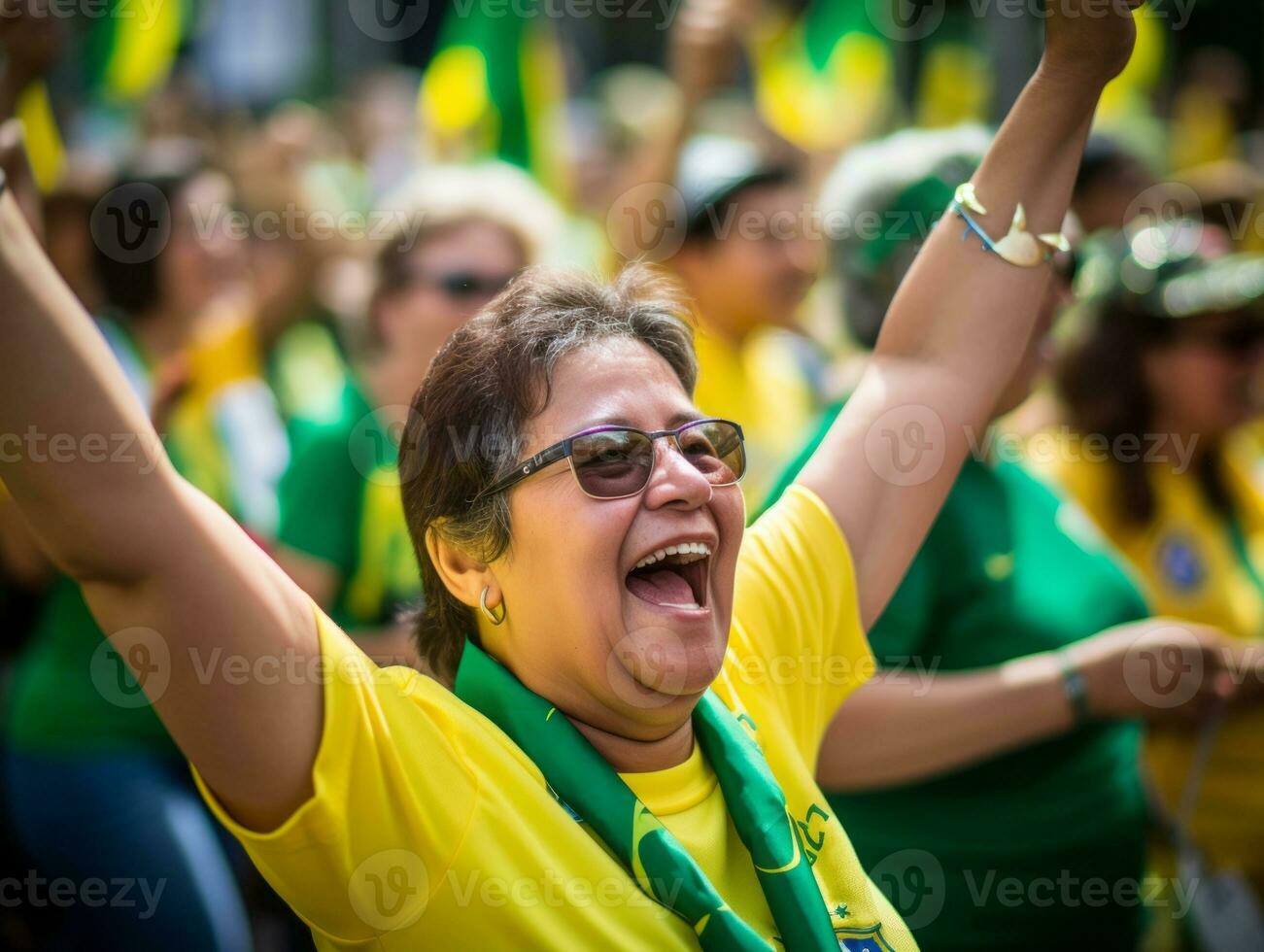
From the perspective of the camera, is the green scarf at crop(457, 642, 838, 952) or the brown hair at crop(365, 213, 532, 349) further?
the brown hair at crop(365, 213, 532, 349)

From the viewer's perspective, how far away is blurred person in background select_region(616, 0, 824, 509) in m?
4.30

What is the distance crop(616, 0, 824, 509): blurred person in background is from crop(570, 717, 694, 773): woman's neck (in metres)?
2.30

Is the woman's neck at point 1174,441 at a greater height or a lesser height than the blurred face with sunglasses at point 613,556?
lesser

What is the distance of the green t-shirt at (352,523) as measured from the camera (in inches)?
125

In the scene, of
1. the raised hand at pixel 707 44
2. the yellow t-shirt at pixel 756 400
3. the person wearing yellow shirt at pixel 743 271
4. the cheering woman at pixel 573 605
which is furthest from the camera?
the raised hand at pixel 707 44

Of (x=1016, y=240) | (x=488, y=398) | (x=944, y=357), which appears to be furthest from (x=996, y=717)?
(x=488, y=398)

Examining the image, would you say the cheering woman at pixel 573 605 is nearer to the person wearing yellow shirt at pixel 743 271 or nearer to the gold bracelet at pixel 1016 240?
the gold bracelet at pixel 1016 240

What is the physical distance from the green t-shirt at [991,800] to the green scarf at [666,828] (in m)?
0.91

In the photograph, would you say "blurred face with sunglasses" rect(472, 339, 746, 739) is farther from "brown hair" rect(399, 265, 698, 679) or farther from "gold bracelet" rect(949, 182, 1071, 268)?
"gold bracelet" rect(949, 182, 1071, 268)

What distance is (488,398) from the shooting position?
1.75 meters

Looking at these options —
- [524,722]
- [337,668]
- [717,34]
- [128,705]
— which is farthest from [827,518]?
[717,34]

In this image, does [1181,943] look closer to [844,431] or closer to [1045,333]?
[1045,333]

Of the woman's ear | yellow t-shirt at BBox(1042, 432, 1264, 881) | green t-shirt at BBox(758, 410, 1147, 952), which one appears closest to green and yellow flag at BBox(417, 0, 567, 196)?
yellow t-shirt at BBox(1042, 432, 1264, 881)

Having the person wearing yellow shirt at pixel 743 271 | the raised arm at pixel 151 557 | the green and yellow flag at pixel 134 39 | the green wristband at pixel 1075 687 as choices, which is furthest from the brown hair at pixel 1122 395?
the green and yellow flag at pixel 134 39
